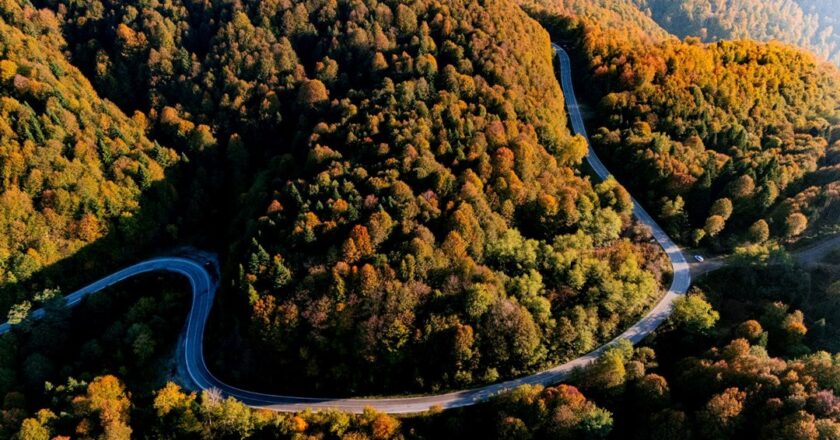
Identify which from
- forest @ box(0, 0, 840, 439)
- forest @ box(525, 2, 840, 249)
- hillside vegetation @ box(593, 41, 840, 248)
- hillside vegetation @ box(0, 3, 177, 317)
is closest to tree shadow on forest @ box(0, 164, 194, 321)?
hillside vegetation @ box(0, 3, 177, 317)

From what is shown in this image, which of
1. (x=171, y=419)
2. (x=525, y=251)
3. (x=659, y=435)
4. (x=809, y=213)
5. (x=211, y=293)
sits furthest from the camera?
(x=211, y=293)

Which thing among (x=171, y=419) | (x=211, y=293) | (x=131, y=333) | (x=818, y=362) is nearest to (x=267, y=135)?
(x=211, y=293)

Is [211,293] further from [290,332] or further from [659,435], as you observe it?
[659,435]

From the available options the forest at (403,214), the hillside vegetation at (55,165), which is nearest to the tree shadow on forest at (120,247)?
the hillside vegetation at (55,165)

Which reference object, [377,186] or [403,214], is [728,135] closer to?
[403,214]

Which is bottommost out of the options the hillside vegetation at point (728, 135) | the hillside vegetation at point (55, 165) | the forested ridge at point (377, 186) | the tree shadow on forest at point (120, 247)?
the tree shadow on forest at point (120, 247)

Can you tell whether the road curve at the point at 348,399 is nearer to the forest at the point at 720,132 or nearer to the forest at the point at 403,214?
the forest at the point at 403,214

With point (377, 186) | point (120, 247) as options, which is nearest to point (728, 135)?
point (377, 186)

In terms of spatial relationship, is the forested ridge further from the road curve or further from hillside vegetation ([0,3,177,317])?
hillside vegetation ([0,3,177,317])
